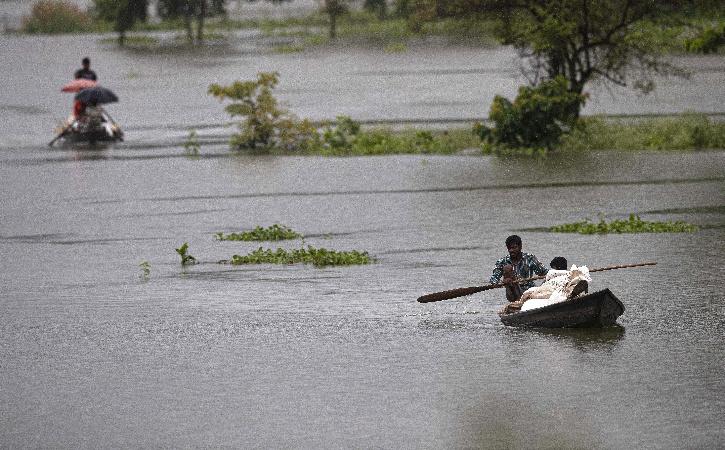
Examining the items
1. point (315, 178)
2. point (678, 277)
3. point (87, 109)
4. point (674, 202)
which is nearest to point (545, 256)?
point (678, 277)

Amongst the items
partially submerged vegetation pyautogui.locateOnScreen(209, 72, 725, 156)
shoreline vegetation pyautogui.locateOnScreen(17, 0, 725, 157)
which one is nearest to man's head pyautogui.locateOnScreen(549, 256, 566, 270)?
shoreline vegetation pyautogui.locateOnScreen(17, 0, 725, 157)

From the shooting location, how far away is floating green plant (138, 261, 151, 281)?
19.5 m

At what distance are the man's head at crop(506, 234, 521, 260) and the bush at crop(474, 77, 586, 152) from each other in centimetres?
1492

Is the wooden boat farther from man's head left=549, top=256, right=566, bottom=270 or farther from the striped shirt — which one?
man's head left=549, top=256, right=566, bottom=270

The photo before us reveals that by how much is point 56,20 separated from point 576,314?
3493 inches

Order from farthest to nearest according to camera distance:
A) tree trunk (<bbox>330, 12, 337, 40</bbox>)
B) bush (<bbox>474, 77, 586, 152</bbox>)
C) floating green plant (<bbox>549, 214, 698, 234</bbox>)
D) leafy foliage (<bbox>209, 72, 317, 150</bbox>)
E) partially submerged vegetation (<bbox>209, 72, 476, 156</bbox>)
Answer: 1. tree trunk (<bbox>330, 12, 337, 40</bbox>)
2. leafy foliage (<bbox>209, 72, 317, 150</bbox>)
3. partially submerged vegetation (<bbox>209, 72, 476, 156</bbox>)
4. bush (<bbox>474, 77, 586, 152</bbox>)
5. floating green plant (<bbox>549, 214, 698, 234</bbox>)

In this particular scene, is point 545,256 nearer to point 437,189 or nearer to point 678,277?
point 678,277

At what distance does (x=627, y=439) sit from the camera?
11867 mm

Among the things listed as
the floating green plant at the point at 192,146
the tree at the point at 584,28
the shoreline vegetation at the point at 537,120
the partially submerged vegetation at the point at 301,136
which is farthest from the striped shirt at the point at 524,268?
the floating green plant at the point at 192,146

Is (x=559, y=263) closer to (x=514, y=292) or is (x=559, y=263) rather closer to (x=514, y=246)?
(x=514, y=246)

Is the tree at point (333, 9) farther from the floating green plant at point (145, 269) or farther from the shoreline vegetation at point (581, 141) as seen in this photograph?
the floating green plant at point (145, 269)

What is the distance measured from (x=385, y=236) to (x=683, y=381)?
9052mm

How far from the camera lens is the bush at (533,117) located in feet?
101

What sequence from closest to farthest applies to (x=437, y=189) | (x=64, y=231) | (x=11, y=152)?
(x=64, y=231)
(x=437, y=189)
(x=11, y=152)
